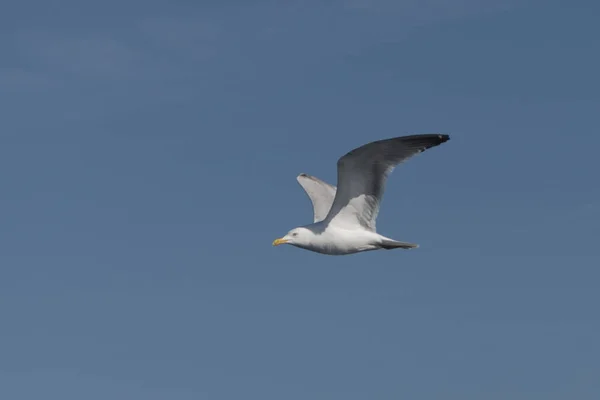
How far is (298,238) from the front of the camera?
4359cm

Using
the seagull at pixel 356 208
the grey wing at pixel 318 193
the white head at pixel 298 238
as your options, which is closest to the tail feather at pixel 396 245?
the seagull at pixel 356 208

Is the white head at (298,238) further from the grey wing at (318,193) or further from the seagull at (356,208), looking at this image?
the grey wing at (318,193)

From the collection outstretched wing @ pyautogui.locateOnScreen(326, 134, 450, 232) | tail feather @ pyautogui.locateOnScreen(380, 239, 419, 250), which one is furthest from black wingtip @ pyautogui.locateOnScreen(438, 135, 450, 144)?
tail feather @ pyautogui.locateOnScreen(380, 239, 419, 250)

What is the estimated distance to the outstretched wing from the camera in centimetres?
4062

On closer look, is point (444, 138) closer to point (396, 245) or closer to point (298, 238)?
point (396, 245)

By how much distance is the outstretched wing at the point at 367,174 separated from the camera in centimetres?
4062

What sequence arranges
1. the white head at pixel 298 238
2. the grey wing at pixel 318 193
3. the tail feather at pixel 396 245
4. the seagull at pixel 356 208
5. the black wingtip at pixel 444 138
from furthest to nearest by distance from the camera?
1. the grey wing at pixel 318 193
2. the white head at pixel 298 238
3. the tail feather at pixel 396 245
4. the seagull at pixel 356 208
5. the black wingtip at pixel 444 138

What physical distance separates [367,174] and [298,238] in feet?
12.5

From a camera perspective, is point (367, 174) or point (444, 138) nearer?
point (444, 138)

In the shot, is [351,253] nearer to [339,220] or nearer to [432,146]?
[339,220]

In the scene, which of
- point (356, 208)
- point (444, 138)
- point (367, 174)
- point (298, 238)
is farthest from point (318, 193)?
point (444, 138)

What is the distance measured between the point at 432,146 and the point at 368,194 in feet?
11.8

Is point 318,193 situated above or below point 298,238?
above

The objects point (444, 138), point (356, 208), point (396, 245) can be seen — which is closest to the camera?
point (444, 138)
